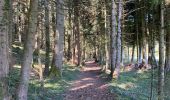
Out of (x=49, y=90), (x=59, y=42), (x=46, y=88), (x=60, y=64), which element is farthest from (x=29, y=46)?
(x=59, y=42)

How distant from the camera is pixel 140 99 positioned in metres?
17.7

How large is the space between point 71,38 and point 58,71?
20.0m

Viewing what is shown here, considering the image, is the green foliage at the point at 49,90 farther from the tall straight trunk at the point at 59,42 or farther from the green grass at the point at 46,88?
the tall straight trunk at the point at 59,42

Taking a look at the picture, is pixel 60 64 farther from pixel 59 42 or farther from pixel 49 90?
pixel 49 90

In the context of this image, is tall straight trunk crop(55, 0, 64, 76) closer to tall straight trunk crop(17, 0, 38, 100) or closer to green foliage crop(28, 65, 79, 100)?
green foliage crop(28, 65, 79, 100)

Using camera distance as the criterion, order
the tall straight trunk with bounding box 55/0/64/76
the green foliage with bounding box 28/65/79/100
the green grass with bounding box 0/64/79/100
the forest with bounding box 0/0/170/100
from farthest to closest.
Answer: the tall straight trunk with bounding box 55/0/64/76 < the green foliage with bounding box 28/65/79/100 < the green grass with bounding box 0/64/79/100 < the forest with bounding box 0/0/170/100

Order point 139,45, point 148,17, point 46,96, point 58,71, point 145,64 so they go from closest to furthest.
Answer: point 46,96 → point 58,71 → point 145,64 → point 148,17 → point 139,45

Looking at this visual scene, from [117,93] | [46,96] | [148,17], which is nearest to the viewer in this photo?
[46,96]

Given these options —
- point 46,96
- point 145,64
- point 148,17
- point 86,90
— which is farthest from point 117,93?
point 148,17

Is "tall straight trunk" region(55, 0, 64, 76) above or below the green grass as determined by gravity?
above

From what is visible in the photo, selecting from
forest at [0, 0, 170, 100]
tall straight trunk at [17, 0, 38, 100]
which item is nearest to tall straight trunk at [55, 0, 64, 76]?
forest at [0, 0, 170, 100]

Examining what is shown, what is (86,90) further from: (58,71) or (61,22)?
(61,22)

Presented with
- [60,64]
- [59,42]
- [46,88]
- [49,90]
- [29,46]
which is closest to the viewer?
[29,46]

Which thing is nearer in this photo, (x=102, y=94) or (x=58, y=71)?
(x=102, y=94)
